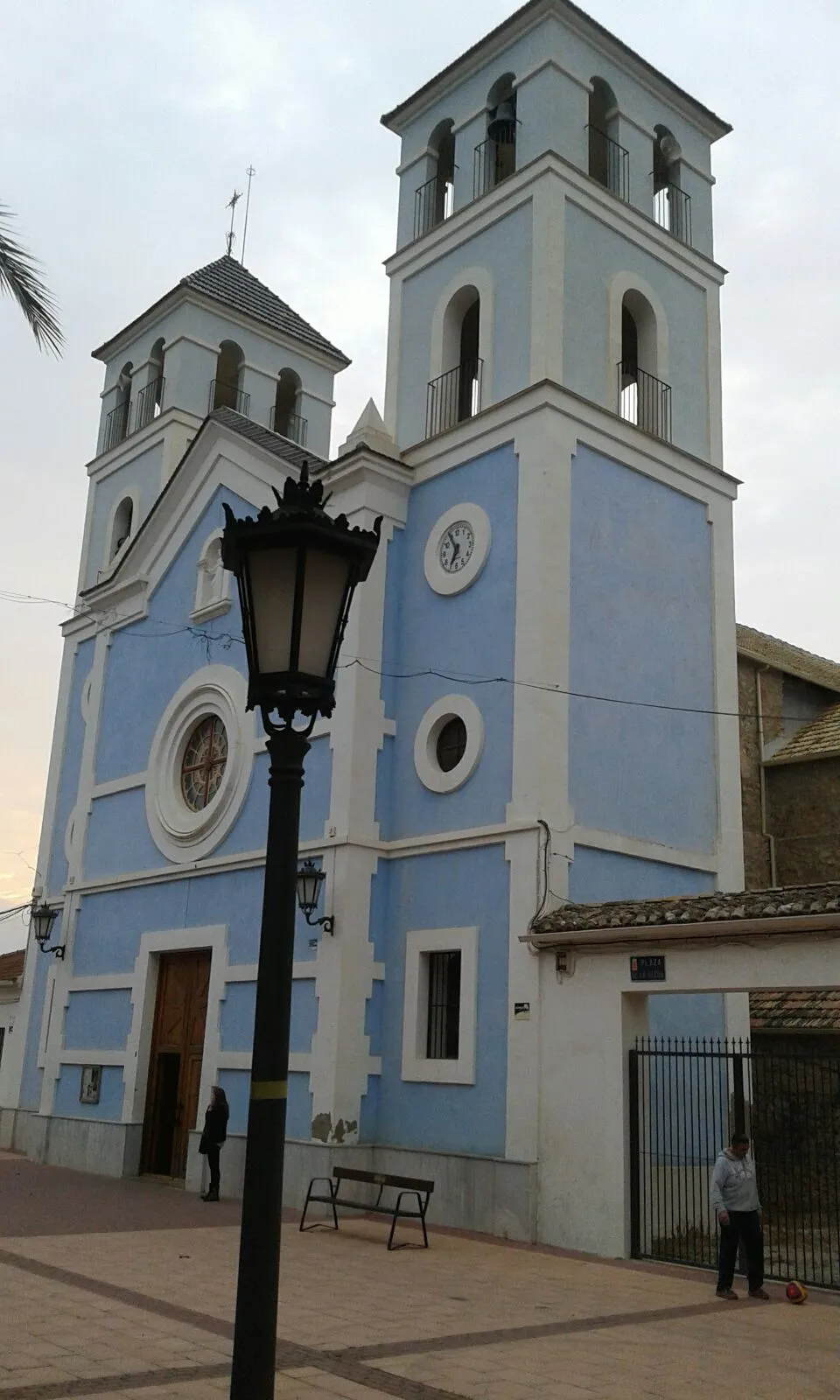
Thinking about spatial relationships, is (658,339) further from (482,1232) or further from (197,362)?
(482,1232)

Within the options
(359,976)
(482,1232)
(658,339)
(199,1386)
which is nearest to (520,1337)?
(199,1386)

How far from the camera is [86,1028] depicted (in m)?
21.7

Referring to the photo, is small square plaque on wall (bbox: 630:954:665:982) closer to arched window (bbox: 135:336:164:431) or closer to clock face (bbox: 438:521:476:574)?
clock face (bbox: 438:521:476:574)

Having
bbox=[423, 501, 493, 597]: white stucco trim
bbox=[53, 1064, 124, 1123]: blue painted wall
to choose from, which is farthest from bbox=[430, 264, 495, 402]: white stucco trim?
bbox=[53, 1064, 124, 1123]: blue painted wall

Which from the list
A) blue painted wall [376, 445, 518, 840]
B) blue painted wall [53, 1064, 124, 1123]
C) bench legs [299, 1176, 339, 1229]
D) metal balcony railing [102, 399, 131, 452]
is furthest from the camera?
metal balcony railing [102, 399, 131, 452]

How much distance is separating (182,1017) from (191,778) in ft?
12.2

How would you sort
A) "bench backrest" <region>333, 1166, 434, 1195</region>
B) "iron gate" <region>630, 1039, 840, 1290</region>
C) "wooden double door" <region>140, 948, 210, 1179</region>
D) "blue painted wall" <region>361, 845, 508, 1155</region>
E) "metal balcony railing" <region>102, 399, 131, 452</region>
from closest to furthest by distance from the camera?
"bench backrest" <region>333, 1166, 434, 1195</region>, "iron gate" <region>630, 1039, 840, 1290</region>, "blue painted wall" <region>361, 845, 508, 1155</region>, "wooden double door" <region>140, 948, 210, 1179</region>, "metal balcony railing" <region>102, 399, 131, 452</region>

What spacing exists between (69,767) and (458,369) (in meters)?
11.1

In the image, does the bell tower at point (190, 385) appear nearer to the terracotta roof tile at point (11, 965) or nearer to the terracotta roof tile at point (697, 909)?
the terracotta roof tile at point (11, 965)

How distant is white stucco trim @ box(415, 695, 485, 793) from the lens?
54.0 feet

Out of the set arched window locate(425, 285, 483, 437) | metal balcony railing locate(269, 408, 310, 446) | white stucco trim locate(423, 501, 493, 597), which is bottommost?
white stucco trim locate(423, 501, 493, 597)

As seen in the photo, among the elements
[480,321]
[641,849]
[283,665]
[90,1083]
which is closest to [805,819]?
[641,849]

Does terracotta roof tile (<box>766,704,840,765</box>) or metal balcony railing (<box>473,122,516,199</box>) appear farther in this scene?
terracotta roof tile (<box>766,704,840,765</box>)

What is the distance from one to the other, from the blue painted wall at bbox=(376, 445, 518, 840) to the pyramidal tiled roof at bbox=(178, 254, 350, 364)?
9.70 m
